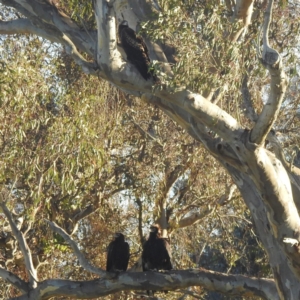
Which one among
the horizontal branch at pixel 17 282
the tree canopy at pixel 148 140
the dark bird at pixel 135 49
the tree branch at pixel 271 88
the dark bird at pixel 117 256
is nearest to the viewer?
the tree branch at pixel 271 88

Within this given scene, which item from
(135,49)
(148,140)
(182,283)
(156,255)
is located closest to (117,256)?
(156,255)

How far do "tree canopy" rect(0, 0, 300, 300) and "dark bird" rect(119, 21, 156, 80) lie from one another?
6cm

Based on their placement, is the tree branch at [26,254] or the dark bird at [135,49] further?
the tree branch at [26,254]

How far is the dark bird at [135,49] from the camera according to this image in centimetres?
595

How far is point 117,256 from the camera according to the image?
7.68 m

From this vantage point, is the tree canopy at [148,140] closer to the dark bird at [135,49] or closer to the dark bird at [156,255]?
the dark bird at [135,49]

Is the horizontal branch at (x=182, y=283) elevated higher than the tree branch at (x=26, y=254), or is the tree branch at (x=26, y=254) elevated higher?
the tree branch at (x=26, y=254)

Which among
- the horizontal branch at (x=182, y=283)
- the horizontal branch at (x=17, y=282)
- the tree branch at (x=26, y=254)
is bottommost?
the horizontal branch at (x=182, y=283)

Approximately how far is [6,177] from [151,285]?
8.48ft

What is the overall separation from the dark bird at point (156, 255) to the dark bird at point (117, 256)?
22 centimetres

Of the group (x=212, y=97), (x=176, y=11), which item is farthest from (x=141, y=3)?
(x=212, y=97)

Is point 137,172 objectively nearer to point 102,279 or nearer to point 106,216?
point 106,216

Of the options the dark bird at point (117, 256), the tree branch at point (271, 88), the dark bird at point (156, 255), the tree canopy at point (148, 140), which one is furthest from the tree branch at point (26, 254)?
the tree branch at point (271, 88)

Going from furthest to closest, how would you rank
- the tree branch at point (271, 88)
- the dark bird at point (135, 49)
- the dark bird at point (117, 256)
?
the dark bird at point (117, 256) → the dark bird at point (135, 49) → the tree branch at point (271, 88)
